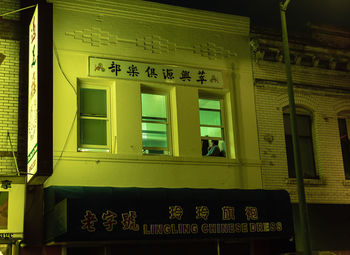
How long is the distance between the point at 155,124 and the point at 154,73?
1.30 metres

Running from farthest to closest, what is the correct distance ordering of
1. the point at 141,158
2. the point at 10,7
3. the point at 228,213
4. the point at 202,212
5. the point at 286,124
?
1. the point at 286,124
2. the point at 141,158
3. the point at 10,7
4. the point at 228,213
5. the point at 202,212

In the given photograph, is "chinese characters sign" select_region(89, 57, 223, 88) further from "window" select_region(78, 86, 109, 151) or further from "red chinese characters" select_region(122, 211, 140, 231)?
"red chinese characters" select_region(122, 211, 140, 231)

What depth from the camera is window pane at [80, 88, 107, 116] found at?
12.7 m

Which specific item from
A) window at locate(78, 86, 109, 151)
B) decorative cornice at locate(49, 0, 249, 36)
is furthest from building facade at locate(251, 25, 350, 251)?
window at locate(78, 86, 109, 151)

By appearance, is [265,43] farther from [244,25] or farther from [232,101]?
[232,101]

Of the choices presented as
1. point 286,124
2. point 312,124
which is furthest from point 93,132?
point 312,124

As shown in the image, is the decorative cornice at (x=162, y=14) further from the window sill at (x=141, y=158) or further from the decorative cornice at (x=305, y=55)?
the window sill at (x=141, y=158)

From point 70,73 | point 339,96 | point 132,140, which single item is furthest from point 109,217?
point 339,96

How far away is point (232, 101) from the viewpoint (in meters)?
14.1

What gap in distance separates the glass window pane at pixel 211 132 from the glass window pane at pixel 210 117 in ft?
0.54

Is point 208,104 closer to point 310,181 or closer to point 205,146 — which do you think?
point 205,146

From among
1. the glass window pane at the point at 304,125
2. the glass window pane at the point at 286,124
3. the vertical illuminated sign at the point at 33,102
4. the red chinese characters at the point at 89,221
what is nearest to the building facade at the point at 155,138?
the red chinese characters at the point at 89,221

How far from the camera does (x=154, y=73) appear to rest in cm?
1339

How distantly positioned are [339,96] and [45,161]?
372 inches
